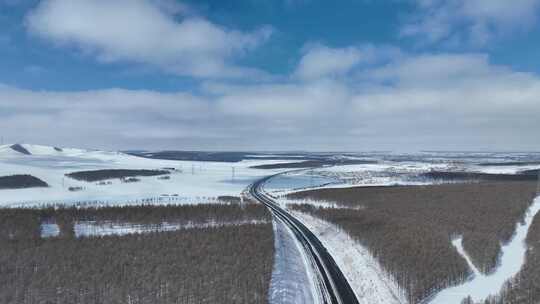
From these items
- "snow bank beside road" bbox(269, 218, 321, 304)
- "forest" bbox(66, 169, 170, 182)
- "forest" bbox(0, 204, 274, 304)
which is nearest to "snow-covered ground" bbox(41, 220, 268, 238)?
"forest" bbox(0, 204, 274, 304)

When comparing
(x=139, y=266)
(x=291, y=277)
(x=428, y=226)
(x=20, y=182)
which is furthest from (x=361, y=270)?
(x=20, y=182)

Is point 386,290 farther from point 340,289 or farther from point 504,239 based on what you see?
point 504,239

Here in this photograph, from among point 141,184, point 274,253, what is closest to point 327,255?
point 274,253

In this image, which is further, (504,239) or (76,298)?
(504,239)

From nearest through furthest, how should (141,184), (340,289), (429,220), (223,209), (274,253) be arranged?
(340,289) → (274,253) → (429,220) → (223,209) → (141,184)

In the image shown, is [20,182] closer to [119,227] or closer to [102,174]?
[102,174]

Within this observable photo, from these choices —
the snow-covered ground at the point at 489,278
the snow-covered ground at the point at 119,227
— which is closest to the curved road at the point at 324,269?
the snow-covered ground at the point at 489,278

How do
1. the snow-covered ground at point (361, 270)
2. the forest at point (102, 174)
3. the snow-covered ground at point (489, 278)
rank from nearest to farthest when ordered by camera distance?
the snow-covered ground at point (361, 270) < the snow-covered ground at point (489, 278) < the forest at point (102, 174)

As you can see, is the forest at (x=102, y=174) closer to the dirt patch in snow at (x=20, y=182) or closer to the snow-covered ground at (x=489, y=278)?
the dirt patch in snow at (x=20, y=182)
